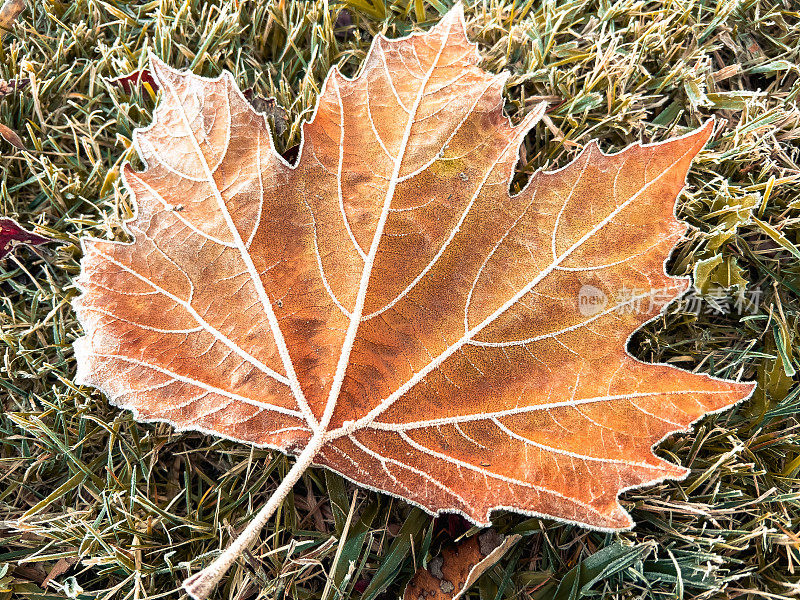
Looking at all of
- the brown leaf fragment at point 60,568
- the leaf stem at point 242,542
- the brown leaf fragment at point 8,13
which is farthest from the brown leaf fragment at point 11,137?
the leaf stem at point 242,542

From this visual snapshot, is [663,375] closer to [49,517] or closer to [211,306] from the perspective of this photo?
[211,306]

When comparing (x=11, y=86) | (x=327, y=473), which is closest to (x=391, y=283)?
(x=327, y=473)

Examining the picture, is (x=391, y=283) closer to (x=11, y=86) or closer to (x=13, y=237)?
(x=13, y=237)

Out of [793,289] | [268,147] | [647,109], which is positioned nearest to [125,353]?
[268,147]

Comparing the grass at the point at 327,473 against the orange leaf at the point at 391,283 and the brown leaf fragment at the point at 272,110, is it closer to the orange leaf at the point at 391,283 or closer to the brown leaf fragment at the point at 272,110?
the brown leaf fragment at the point at 272,110

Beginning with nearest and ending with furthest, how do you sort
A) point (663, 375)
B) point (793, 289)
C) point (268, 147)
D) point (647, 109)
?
point (663, 375)
point (268, 147)
point (793, 289)
point (647, 109)

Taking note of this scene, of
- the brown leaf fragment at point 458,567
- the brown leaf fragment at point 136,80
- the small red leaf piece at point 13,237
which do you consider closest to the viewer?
the brown leaf fragment at point 458,567

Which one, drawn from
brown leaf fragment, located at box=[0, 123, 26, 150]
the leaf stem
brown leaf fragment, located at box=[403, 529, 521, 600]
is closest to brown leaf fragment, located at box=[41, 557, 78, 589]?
the leaf stem
